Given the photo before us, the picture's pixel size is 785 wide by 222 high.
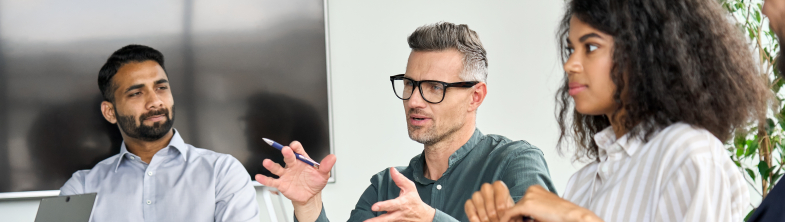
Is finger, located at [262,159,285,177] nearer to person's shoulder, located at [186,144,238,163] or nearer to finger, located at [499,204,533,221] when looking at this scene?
person's shoulder, located at [186,144,238,163]

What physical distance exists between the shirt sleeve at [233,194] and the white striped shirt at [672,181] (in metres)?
1.36

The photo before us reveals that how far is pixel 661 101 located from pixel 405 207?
527 millimetres

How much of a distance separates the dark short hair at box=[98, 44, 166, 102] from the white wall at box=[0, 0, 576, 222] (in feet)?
2.28

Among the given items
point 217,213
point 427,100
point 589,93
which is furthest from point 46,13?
point 589,93

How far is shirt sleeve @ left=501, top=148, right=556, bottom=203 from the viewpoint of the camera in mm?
1377

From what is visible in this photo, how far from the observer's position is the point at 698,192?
2.38 ft

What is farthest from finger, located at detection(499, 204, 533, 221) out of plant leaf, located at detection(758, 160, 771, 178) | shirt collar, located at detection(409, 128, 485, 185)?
plant leaf, located at detection(758, 160, 771, 178)

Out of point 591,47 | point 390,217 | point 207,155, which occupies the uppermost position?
point 591,47

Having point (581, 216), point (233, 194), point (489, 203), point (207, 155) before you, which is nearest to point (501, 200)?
point (489, 203)

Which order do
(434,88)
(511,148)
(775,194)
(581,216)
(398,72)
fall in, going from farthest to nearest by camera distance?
1. (398,72)
2. (434,88)
3. (511,148)
4. (581,216)
5. (775,194)

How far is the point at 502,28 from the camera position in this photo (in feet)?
8.25

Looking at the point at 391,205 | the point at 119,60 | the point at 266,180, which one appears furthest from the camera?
the point at 119,60

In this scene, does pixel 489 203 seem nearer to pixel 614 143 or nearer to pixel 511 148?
pixel 614 143

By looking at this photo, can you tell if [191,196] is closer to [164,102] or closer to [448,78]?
[164,102]
